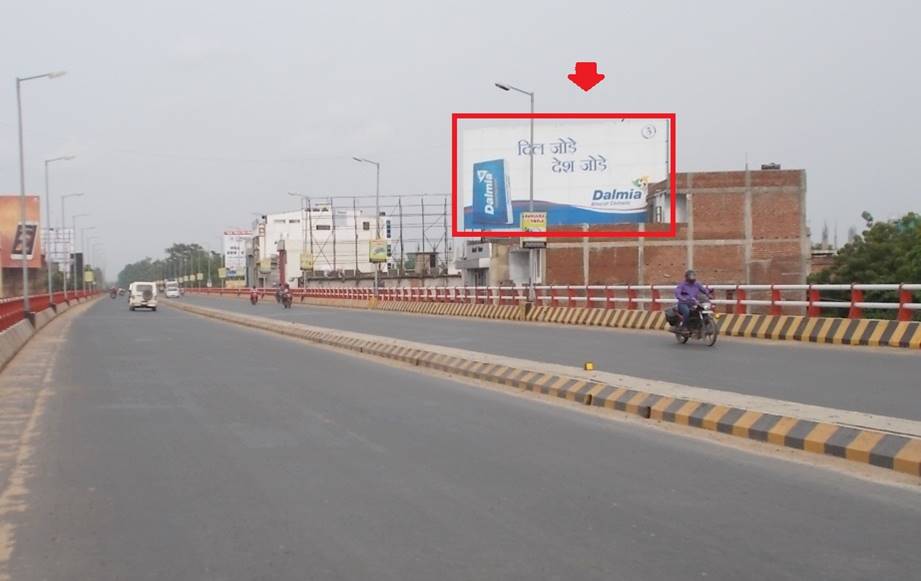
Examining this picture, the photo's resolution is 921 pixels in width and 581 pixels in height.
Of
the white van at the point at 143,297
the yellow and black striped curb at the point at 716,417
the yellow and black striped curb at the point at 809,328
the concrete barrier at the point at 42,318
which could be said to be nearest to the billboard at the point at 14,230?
the white van at the point at 143,297

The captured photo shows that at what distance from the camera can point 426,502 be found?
6703 mm

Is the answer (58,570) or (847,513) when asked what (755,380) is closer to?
(847,513)

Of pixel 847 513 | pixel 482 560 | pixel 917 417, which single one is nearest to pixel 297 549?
pixel 482 560

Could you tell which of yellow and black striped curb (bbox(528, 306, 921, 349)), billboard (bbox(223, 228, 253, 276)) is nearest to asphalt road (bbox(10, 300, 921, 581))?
Answer: yellow and black striped curb (bbox(528, 306, 921, 349))

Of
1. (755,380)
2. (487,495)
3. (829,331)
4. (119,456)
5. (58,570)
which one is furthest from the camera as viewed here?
(829,331)

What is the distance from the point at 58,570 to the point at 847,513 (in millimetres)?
5098

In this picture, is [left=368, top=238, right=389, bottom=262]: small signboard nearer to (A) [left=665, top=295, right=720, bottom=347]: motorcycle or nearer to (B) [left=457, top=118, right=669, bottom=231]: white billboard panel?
(B) [left=457, top=118, right=669, bottom=231]: white billboard panel

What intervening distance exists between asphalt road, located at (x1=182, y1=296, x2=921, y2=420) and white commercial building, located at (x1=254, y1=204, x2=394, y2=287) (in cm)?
7636

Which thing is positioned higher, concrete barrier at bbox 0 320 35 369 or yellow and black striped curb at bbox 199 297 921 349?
yellow and black striped curb at bbox 199 297 921 349

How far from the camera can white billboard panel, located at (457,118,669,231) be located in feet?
217

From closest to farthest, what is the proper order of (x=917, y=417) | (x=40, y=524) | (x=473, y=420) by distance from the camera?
(x=40, y=524), (x=917, y=417), (x=473, y=420)

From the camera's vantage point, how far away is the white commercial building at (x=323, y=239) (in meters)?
108

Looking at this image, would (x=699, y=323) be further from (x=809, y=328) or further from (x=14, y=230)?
(x=14, y=230)

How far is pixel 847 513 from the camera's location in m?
6.37
